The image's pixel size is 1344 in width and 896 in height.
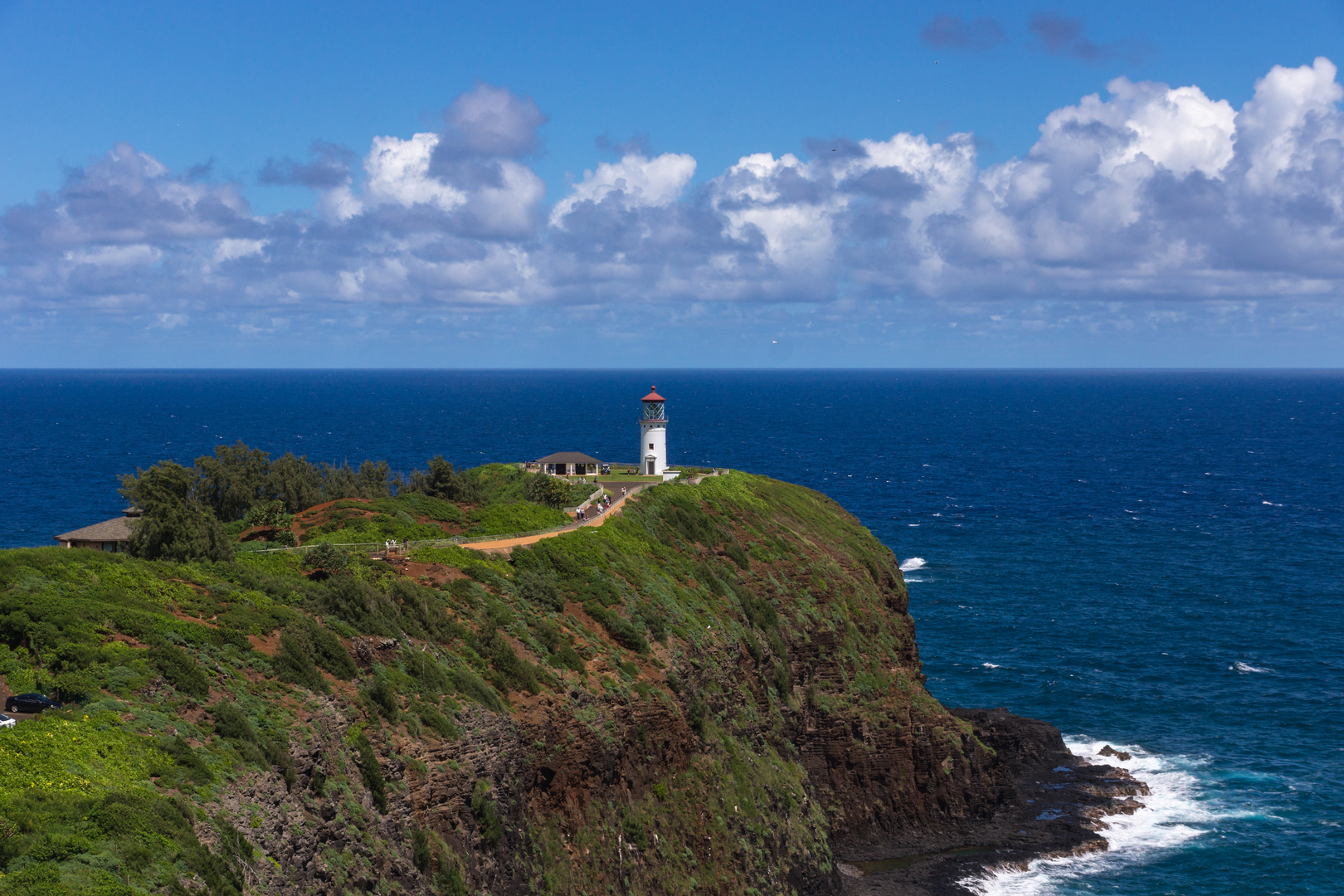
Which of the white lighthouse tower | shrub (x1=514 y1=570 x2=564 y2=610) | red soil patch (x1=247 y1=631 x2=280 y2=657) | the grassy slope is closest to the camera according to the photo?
the grassy slope

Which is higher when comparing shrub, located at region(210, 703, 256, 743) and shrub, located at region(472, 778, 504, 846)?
shrub, located at region(210, 703, 256, 743)

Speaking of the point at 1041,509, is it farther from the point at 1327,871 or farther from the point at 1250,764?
the point at 1327,871

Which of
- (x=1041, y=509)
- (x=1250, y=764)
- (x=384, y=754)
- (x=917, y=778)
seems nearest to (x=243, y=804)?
(x=384, y=754)

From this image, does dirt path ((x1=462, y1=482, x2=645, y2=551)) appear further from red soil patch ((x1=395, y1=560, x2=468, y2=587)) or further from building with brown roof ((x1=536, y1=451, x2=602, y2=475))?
building with brown roof ((x1=536, y1=451, x2=602, y2=475))

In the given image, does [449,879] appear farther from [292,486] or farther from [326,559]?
[292,486]

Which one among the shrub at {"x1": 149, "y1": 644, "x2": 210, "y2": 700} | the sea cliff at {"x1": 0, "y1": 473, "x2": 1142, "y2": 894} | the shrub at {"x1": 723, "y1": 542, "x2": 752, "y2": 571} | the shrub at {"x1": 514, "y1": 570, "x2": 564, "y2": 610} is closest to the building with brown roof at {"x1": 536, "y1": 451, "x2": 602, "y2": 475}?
the sea cliff at {"x1": 0, "y1": 473, "x2": 1142, "y2": 894}

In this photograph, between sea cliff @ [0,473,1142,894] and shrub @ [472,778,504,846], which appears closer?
sea cliff @ [0,473,1142,894]

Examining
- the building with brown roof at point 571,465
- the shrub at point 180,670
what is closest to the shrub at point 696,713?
the shrub at point 180,670

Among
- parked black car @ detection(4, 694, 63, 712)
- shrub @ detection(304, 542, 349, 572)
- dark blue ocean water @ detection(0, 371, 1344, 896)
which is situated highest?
shrub @ detection(304, 542, 349, 572)
